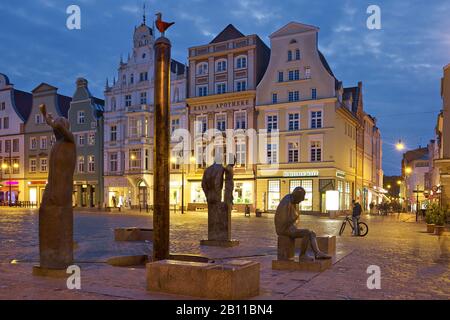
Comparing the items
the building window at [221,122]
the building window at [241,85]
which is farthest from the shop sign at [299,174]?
the building window at [241,85]

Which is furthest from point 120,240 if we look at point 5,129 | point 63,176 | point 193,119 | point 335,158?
point 5,129

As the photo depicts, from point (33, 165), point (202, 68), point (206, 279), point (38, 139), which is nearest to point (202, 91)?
point (202, 68)

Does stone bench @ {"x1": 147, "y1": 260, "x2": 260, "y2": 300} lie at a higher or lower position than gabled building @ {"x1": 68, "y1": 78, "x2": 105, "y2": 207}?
lower

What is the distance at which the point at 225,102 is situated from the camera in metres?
46.6

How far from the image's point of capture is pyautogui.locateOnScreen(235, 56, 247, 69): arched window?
46.1 metres

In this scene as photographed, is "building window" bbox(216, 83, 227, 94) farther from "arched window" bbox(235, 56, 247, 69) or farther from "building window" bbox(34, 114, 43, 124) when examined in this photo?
"building window" bbox(34, 114, 43, 124)

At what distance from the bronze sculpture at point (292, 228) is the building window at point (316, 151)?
33.5 metres

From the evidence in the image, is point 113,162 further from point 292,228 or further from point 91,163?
point 292,228

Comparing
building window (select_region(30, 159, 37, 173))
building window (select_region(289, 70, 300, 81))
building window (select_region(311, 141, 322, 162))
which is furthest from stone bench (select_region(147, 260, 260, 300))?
building window (select_region(30, 159, 37, 173))

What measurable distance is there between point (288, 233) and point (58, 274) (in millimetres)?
4457

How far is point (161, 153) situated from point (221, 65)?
39.9 metres

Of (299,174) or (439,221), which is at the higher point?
(299,174)

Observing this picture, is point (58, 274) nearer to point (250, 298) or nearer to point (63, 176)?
point (63, 176)

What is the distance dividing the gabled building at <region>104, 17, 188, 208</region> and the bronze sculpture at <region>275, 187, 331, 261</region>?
130ft
